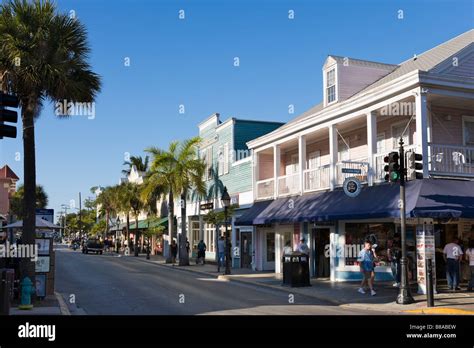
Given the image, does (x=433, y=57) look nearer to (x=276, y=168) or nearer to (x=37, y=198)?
(x=276, y=168)

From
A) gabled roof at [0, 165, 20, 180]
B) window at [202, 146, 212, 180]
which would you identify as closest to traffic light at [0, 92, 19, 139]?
window at [202, 146, 212, 180]

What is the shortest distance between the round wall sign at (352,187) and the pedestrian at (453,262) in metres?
3.75

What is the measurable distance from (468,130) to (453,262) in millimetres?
5463

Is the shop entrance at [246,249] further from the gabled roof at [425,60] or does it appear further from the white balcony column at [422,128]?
the white balcony column at [422,128]

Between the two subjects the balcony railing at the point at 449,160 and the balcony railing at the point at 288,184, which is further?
the balcony railing at the point at 288,184

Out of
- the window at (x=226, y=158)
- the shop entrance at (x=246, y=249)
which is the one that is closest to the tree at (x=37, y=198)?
the window at (x=226, y=158)

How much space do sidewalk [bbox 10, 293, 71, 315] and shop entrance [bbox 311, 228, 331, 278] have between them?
11397 mm

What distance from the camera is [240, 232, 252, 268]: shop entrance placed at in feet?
98.5

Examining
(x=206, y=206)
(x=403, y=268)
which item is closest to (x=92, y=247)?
(x=206, y=206)

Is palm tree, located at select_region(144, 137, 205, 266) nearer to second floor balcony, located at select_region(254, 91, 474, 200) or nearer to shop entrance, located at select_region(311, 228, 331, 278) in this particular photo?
second floor balcony, located at select_region(254, 91, 474, 200)

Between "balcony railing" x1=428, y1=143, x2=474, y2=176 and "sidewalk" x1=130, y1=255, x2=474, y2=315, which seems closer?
"sidewalk" x1=130, y1=255, x2=474, y2=315

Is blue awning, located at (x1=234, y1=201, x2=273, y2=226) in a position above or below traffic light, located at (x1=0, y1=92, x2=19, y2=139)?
below

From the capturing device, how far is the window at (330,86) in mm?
23344
